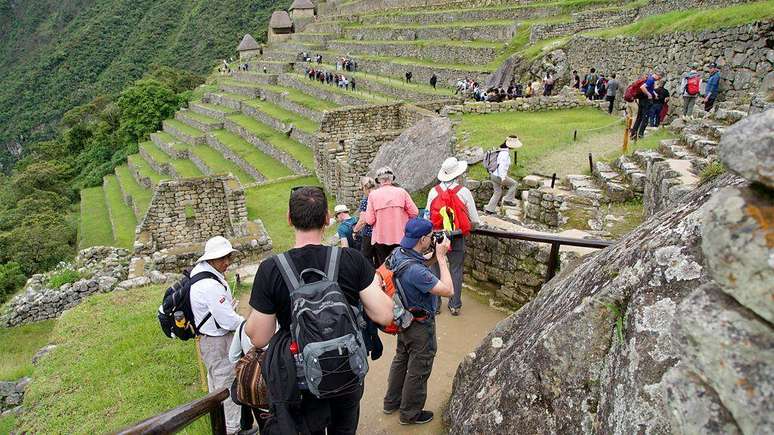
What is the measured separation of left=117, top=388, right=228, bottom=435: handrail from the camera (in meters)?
2.44

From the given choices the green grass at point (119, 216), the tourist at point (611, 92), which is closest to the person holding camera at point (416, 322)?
Result: the tourist at point (611, 92)

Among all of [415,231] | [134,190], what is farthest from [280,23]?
[415,231]

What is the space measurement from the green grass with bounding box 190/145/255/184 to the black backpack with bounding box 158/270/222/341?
18317 mm

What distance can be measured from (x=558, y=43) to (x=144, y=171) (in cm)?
2261

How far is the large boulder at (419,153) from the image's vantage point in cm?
955

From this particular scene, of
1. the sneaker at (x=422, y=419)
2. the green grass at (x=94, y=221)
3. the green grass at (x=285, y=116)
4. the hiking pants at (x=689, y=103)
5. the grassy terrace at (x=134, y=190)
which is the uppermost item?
the hiking pants at (x=689, y=103)

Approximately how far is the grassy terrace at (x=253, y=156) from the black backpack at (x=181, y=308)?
16.7 m

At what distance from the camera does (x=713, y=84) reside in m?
9.84

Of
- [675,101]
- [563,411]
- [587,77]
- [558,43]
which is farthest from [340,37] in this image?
[563,411]

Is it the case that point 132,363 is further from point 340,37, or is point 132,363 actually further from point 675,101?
point 340,37

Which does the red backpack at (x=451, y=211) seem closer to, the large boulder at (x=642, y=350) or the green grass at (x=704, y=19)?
the large boulder at (x=642, y=350)

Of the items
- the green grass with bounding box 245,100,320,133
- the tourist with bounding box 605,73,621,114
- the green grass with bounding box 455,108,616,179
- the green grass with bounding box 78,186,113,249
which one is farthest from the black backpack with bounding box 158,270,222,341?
Answer: the green grass with bounding box 78,186,113,249

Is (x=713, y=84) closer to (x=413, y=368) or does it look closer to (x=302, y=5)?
(x=413, y=368)

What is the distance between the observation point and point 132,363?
5.12 meters
